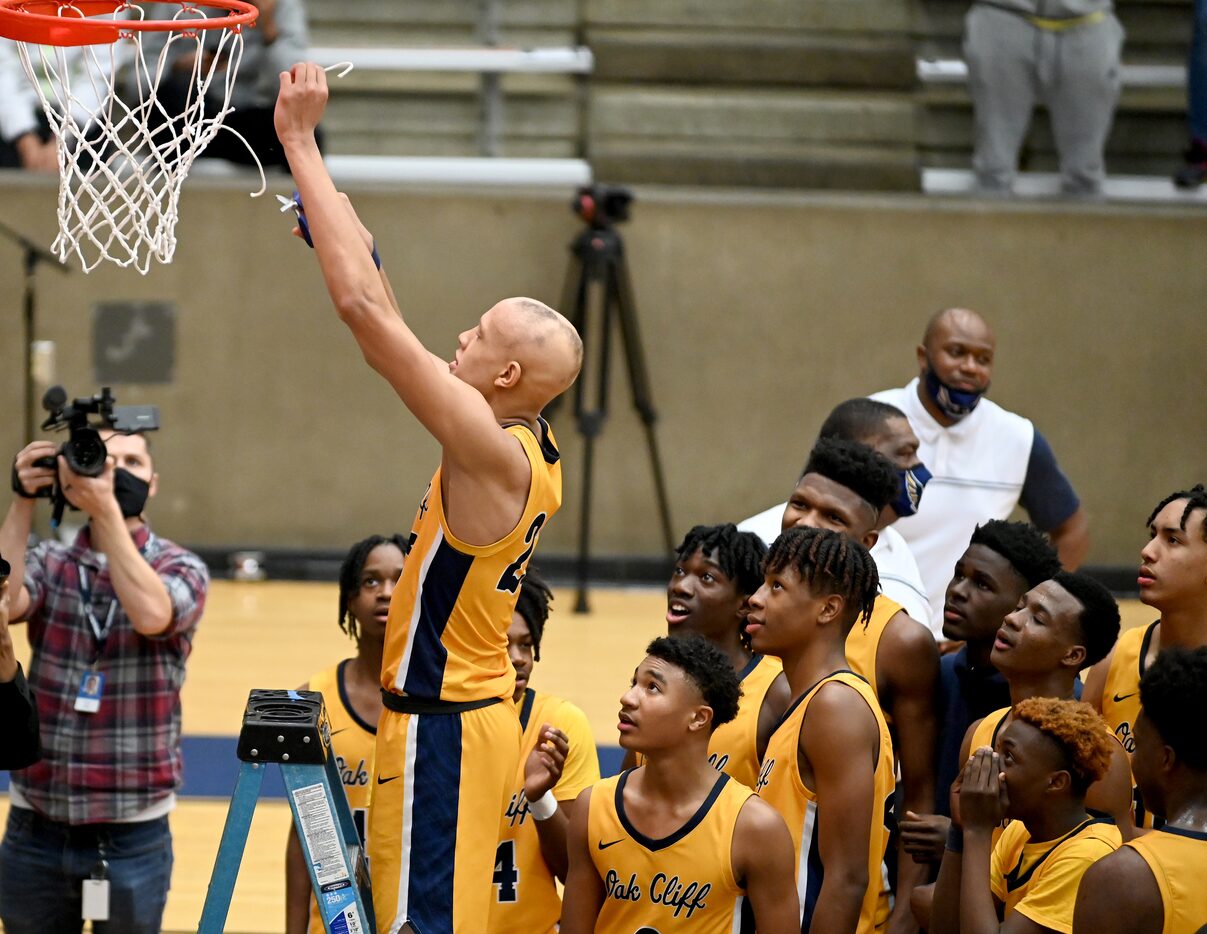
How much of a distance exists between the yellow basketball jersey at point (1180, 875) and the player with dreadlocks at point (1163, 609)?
0.70 metres

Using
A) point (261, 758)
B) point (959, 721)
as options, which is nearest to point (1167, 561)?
point (959, 721)

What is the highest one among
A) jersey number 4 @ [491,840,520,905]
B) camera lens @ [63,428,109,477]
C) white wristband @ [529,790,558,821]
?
camera lens @ [63,428,109,477]

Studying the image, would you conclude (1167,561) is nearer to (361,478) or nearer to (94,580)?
(94,580)

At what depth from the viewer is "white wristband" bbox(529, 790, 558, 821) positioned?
3.50 metres

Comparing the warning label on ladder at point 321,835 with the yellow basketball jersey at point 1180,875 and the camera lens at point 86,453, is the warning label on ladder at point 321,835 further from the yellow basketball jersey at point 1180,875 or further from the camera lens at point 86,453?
the yellow basketball jersey at point 1180,875

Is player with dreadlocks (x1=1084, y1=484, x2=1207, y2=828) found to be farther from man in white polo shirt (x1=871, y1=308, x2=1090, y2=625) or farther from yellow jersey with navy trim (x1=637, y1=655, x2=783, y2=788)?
man in white polo shirt (x1=871, y1=308, x2=1090, y2=625)

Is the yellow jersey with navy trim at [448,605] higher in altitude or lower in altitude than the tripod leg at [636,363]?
higher

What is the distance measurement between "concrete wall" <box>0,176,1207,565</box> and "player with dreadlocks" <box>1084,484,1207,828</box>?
6.11m

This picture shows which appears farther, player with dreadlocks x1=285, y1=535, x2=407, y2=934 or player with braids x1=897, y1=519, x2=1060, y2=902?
player with dreadlocks x1=285, y1=535, x2=407, y2=934

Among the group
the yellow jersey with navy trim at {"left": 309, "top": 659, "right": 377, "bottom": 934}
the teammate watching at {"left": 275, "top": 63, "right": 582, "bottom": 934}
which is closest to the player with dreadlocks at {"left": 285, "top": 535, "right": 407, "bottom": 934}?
the yellow jersey with navy trim at {"left": 309, "top": 659, "right": 377, "bottom": 934}

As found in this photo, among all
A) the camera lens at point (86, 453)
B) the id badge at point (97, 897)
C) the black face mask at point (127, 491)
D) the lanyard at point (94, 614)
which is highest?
the camera lens at point (86, 453)

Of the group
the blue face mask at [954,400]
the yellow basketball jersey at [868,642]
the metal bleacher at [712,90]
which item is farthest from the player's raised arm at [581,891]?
the metal bleacher at [712,90]

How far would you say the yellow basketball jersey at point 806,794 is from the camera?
129 inches

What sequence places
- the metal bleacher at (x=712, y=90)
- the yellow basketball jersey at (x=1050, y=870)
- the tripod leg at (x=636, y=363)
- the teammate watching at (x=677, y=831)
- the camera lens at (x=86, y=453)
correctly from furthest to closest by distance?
the metal bleacher at (x=712, y=90) < the tripod leg at (x=636, y=363) < the camera lens at (x=86, y=453) < the teammate watching at (x=677, y=831) < the yellow basketball jersey at (x=1050, y=870)
